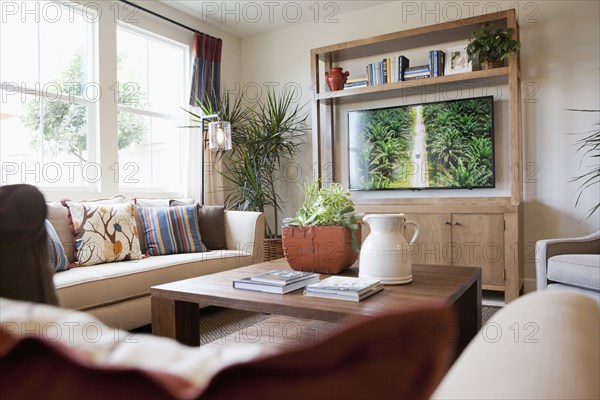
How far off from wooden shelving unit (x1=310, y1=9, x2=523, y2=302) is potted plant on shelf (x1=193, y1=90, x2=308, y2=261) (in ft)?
1.11

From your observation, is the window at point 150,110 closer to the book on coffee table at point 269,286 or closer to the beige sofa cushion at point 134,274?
the beige sofa cushion at point 134,274

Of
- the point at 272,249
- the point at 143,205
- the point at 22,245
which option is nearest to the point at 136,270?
the point at 143,205

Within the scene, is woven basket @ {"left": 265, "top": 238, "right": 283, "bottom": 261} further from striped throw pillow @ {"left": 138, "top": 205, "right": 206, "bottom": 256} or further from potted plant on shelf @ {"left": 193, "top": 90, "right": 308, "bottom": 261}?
striped throw pillow @ {"left": 138, "top": 205, "right": 206, "bottom": 256}

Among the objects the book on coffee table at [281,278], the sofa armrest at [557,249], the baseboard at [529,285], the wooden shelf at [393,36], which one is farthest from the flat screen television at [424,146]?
the book on coffee table at [281,278]

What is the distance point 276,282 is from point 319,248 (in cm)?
38

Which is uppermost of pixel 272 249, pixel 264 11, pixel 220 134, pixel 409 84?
pixel 264 11

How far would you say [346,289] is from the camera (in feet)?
4.50

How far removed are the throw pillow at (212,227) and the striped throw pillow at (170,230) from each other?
0.08 meters

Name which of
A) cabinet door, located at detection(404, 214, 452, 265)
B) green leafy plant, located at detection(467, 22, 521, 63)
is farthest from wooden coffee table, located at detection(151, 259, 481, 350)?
green leafy plant, located at detection(467, 22, 521, 63)

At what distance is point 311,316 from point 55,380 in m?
1.12

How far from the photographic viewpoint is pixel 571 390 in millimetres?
546

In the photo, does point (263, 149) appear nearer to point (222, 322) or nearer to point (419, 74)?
point (419, 74)

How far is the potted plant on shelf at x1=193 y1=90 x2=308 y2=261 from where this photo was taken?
4141 mm

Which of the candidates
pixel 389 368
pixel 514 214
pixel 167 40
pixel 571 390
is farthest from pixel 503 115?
pixel 389 368
